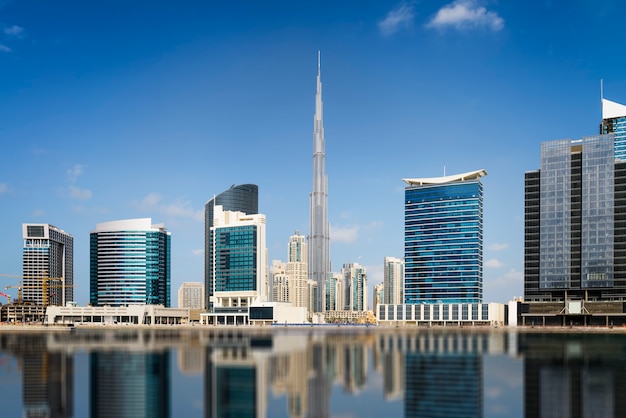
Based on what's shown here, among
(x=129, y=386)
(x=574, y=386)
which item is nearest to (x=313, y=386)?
(x=129, y=386)

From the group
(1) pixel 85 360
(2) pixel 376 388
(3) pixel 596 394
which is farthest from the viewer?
(1) pixel 85 360

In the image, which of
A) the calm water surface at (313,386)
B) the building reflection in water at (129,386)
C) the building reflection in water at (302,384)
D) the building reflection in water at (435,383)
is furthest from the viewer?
the building reflection in water at (435,383)

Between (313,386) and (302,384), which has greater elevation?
(313,386)

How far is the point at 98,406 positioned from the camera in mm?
44281

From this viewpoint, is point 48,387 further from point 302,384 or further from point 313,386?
point 313,386

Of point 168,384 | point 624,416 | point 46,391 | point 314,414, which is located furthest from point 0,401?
point 624,416

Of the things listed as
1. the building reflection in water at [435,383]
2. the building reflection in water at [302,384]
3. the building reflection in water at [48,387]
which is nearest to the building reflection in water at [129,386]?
the building reflection in water at [302,384]

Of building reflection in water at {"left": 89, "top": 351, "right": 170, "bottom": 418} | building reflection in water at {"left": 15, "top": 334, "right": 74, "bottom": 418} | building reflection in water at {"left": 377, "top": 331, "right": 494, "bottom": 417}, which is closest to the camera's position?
building reflection in water at {"left": 15, "top": 334, "right": 74, "bottom": 418}

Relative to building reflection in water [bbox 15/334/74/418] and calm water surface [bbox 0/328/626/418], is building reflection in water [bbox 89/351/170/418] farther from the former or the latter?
building reflection in water [bbox 15/334/74/418]

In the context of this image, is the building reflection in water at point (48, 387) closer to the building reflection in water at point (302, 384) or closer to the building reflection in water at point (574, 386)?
the building reflection in water at point (302, 384)

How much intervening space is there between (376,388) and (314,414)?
1282 centimetres

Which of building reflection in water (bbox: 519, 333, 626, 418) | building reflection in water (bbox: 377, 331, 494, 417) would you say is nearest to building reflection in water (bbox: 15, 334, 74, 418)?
building reflection in water (bbox: 377, 331, 494, 417)

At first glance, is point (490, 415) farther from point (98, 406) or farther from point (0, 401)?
point (0, 401)

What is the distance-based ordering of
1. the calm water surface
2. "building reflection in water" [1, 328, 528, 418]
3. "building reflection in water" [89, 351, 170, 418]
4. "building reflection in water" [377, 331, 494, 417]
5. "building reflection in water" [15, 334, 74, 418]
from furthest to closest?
"building reflection in water" [377, 331, 494, 417] → "building reflection in water" [1, 328, 528, 418] → "building reflection in water" [89, 351, 170, 418] → the calm water surface → "building reflection in water" [15, 334, 74, 418]
